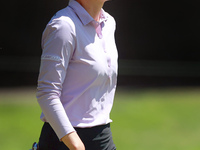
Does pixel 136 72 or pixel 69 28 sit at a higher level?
pixel 69 28

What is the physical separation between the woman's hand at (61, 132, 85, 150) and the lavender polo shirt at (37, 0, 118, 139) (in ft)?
0.07

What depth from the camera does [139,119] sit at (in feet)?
22.3

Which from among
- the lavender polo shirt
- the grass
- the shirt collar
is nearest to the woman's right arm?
the lavender polo shirt

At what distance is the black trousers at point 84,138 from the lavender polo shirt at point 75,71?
4cm

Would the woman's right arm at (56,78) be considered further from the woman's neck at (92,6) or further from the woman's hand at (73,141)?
the woman's neck at (92,6)

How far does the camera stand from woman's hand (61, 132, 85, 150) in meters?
1.93

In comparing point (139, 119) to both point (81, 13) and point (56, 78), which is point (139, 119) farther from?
point (56, 78)

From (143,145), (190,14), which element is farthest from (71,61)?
(190,14)

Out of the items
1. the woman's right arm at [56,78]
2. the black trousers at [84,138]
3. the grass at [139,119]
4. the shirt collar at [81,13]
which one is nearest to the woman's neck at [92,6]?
the shirt collar at [81,13]

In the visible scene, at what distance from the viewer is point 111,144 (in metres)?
2.28

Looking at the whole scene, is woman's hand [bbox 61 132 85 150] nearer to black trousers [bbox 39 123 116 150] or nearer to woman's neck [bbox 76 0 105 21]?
black trousers [bbox 39 123 116 150]

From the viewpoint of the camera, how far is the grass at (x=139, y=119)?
5.71 meters

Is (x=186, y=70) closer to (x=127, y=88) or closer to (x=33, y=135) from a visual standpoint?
(x=127, y=88)

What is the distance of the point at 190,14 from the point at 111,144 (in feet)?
24.2
